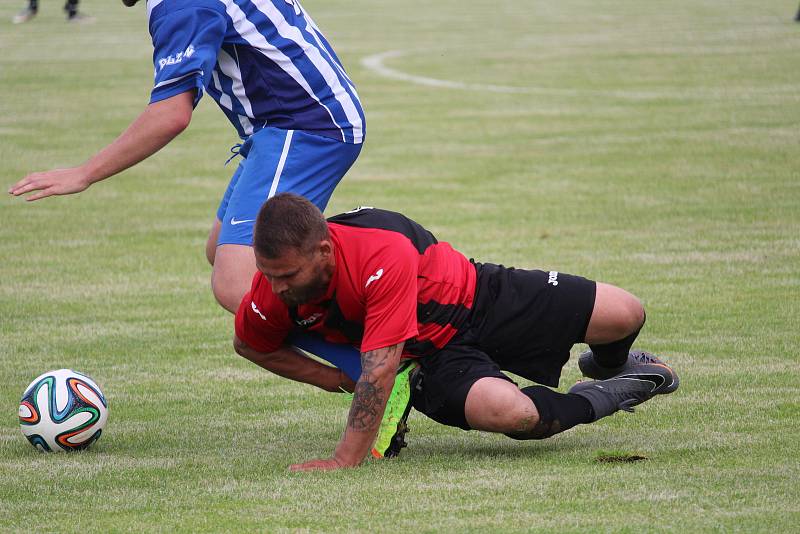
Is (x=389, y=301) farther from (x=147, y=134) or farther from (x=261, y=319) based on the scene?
(x=147, y=134)

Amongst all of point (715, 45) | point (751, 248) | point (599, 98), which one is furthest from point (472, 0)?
point (751, 248)

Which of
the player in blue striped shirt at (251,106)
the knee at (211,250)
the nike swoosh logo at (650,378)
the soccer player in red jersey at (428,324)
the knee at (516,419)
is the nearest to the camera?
the soccer player in red jersey at (428,324)

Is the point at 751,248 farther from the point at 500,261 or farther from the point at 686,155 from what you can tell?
the point at 686,155

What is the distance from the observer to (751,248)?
34.9 ft

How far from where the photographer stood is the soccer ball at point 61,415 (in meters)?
5.79

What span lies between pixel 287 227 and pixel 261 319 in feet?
2.65

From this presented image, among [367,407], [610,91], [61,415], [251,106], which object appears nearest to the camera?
[367,407]

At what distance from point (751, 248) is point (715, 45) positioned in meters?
18.1

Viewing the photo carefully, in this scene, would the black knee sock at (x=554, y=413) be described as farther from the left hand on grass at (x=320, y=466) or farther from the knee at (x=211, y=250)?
the knee at (x=211, y=250)

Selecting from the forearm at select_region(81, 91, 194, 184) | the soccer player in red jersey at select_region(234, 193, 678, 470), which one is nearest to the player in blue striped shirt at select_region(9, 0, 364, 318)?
the forearm at select_region(81, 91, 194, 184)

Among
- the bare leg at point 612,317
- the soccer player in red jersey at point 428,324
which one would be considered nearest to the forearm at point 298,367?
the soccer player in red jersey at point 428,324

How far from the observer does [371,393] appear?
518 centimetres

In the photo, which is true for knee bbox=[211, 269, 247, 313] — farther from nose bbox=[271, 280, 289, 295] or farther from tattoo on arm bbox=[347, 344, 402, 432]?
tattoo on arm bbox=[347, 344, 402, 432]

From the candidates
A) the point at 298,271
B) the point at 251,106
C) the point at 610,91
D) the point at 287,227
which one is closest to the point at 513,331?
the point at 298,271
